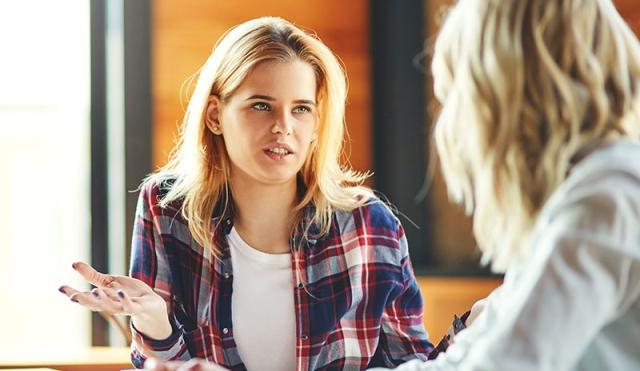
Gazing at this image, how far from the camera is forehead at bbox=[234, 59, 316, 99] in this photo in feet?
6.63

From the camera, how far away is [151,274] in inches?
81.0

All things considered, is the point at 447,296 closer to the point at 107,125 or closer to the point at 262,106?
the point at 107,125

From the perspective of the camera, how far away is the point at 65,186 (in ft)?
12.4

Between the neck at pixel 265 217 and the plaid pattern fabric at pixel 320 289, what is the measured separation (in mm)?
35

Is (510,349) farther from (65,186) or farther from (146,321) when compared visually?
(65,186)

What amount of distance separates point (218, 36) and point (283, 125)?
1.85m

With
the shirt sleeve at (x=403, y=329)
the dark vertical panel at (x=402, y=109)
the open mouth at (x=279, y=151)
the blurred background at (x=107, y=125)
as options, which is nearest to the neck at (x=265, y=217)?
the open mouth at (x=279, y=151)

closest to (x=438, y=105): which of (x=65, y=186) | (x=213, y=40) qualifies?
(x=213, y=40)

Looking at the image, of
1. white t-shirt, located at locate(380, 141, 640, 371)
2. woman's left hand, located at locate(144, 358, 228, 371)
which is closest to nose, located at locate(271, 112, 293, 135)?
woman's left hand, located at locate(144, 358, 228, 371)

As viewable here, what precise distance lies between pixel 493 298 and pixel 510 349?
17 centimetres

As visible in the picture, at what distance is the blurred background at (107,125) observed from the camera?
12.2ft

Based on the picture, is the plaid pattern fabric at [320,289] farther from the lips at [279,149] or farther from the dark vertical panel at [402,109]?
the dark vertical panel at [402,109]

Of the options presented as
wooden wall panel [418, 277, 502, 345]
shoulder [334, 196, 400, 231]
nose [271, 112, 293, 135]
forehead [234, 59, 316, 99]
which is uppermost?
forehead [234, 59, 316, 99]

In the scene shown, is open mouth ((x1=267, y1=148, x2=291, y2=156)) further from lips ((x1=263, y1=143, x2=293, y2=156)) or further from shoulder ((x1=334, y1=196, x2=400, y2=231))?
shoulder ((x1=334, y1=196, x2=400, y2=231))
